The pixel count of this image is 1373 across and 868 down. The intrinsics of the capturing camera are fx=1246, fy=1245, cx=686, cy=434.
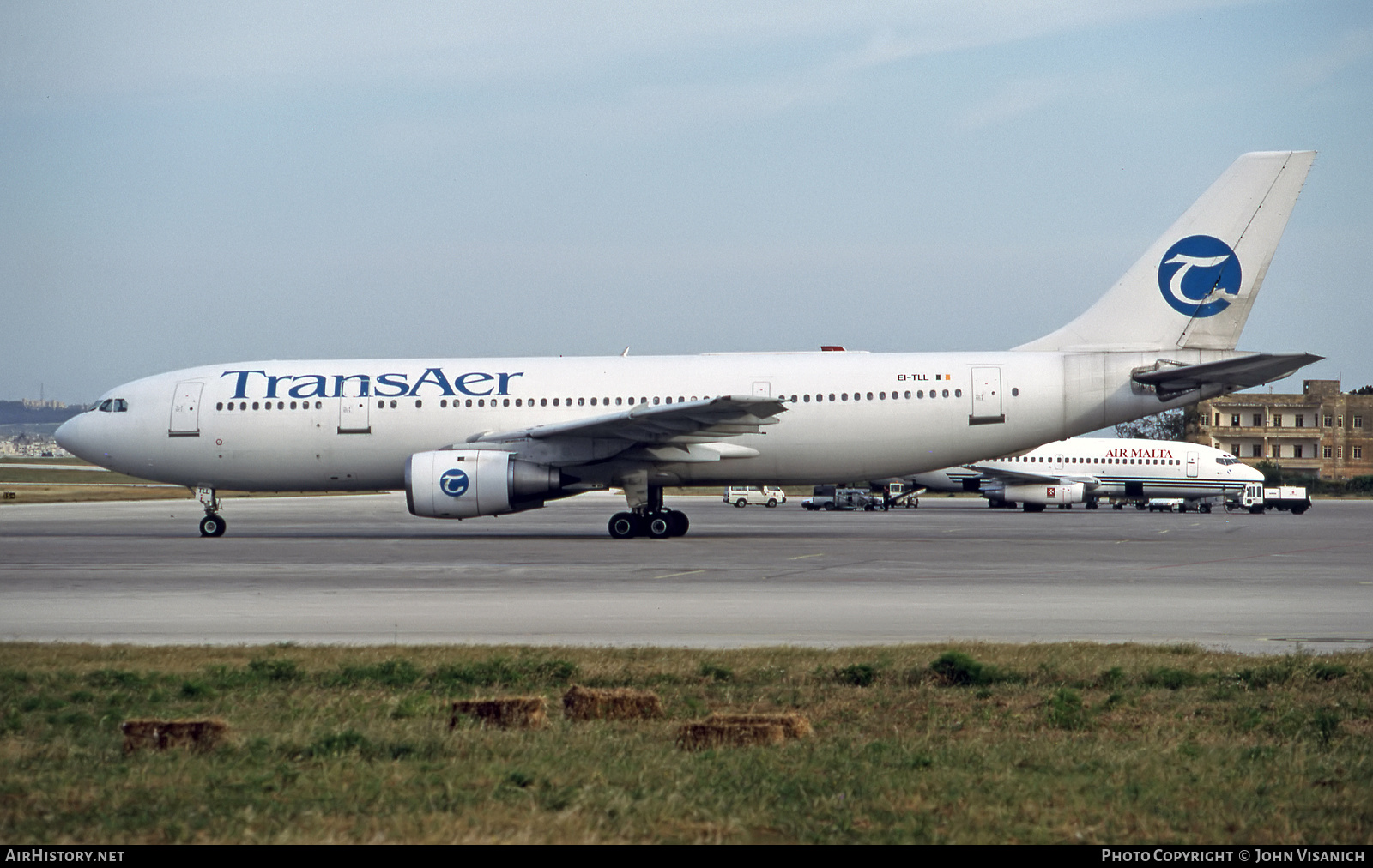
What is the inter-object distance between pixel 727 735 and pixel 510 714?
1266 mm

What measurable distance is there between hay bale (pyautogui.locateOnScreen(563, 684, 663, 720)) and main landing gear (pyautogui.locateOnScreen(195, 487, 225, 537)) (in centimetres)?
2165

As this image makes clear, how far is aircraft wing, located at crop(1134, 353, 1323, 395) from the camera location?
23094mm

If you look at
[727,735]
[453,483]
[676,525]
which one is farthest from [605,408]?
[727,735]

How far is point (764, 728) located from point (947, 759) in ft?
3.02

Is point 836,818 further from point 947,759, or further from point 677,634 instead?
point 677,634

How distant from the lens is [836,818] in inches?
198

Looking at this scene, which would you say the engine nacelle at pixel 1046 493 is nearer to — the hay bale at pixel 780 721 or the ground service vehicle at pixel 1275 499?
the ground service vehicle at pixel 1275 499

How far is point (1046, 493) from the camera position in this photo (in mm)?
52156

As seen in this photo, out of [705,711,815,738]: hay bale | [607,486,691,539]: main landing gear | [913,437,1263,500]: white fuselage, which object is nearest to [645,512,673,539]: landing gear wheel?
[607,486,691,539]: main landing gear

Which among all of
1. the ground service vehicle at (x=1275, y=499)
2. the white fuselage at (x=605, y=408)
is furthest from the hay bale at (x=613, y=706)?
the ground service vehicle at (x=1275, y=499)

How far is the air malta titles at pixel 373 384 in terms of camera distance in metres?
26.1

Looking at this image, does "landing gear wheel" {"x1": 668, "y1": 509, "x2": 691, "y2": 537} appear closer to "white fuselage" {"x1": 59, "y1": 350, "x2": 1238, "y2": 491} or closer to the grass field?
"white fuselage" {"x1": 59, "y1": 350, "x2": 1238, "y2": 491}

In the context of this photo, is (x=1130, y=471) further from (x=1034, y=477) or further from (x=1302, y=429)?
(x=1302, y=429)
